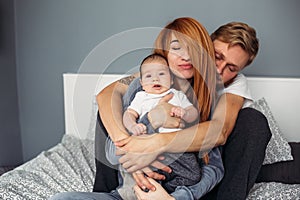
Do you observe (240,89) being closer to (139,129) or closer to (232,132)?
(232,132)

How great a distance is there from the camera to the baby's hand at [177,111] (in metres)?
1.27

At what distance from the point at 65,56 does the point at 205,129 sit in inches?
54.4

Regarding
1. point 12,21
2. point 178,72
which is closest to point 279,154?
point 178,72

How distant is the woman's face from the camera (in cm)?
129

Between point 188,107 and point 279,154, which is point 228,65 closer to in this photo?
point 188,107

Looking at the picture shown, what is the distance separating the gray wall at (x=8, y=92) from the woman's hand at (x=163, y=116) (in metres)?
1.46

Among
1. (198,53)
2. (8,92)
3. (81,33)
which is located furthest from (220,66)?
(8,92)

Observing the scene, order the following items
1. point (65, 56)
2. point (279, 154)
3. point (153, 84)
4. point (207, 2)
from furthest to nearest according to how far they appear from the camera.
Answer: point (65, 56)
point (207, 2)
point (279, 154)
point (153, 84)

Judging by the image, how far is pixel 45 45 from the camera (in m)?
2.57

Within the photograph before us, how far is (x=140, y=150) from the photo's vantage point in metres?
1.28

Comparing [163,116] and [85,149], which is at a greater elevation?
[163,116]

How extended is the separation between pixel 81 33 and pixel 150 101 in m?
1.33

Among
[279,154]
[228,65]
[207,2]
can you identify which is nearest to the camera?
[228,65]

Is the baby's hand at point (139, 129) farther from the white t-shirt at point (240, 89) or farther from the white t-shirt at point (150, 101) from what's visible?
the white t-shirt at point (240, 89)
